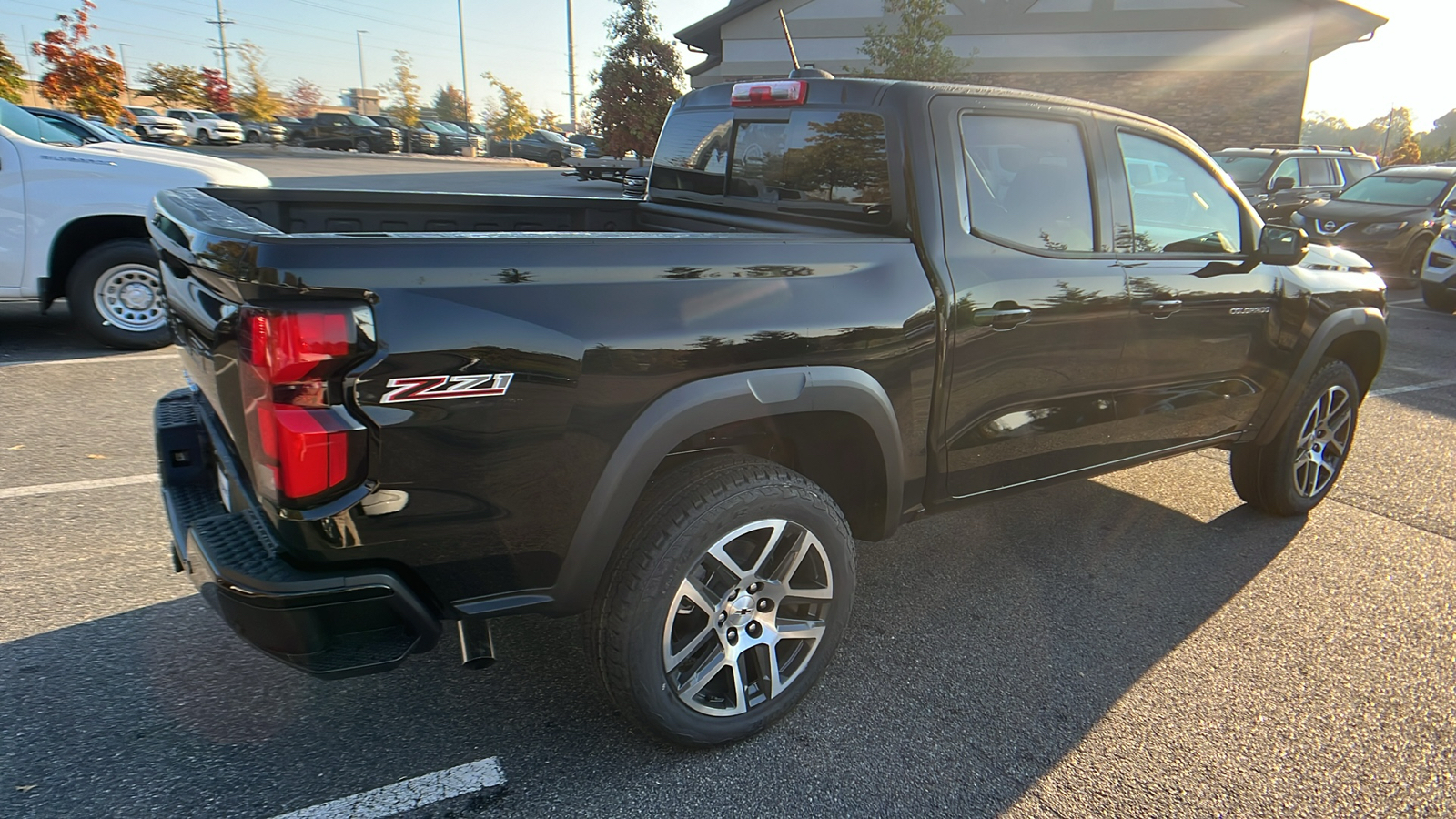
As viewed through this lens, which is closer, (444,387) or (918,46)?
(444,387)

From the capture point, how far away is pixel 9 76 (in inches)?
521

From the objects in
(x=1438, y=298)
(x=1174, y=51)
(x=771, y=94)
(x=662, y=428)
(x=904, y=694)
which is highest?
(x=1174, y=51)

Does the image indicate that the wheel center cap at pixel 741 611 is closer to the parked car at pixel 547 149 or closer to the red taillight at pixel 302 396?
the red taillight at pixel 302 396

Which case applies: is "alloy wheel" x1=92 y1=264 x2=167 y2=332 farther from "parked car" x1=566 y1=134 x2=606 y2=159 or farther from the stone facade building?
"parked car" x1=566 y1=134 x2=606 y2=159

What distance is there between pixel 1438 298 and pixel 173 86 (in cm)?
5057

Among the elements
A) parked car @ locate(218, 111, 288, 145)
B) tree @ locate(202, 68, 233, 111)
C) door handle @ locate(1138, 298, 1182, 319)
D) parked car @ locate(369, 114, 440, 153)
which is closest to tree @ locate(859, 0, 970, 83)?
door handle @ locate(1138, 298, 1182, 319)

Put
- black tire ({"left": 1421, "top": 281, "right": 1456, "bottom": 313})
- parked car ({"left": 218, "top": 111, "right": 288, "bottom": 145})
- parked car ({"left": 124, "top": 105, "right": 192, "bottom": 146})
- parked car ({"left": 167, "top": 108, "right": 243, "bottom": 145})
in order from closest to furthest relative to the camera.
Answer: black tire ({"left": 1421, "top": 281, "right": 1456, "bottom": 313})
parked car ({"left": 124, "top": 105, "right": 192, "bottom": 146})
parked car ({"left": 167, "top": 108, "right": 243, "bottom": 145})
parked car ({"left": 218, "top": 111, "right": 288, "bottom": 145})

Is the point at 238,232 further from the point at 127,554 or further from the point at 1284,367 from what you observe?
the point at 1284,367

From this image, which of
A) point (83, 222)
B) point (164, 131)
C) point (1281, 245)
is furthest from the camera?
point (164, 131)

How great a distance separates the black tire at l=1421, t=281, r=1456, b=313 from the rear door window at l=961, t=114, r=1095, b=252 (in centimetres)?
1031

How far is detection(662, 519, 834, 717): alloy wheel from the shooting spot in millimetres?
2418

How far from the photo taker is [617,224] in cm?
414

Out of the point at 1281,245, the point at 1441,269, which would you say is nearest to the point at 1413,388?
the point at 1441,269

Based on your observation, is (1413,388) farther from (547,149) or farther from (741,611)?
(547,149)
